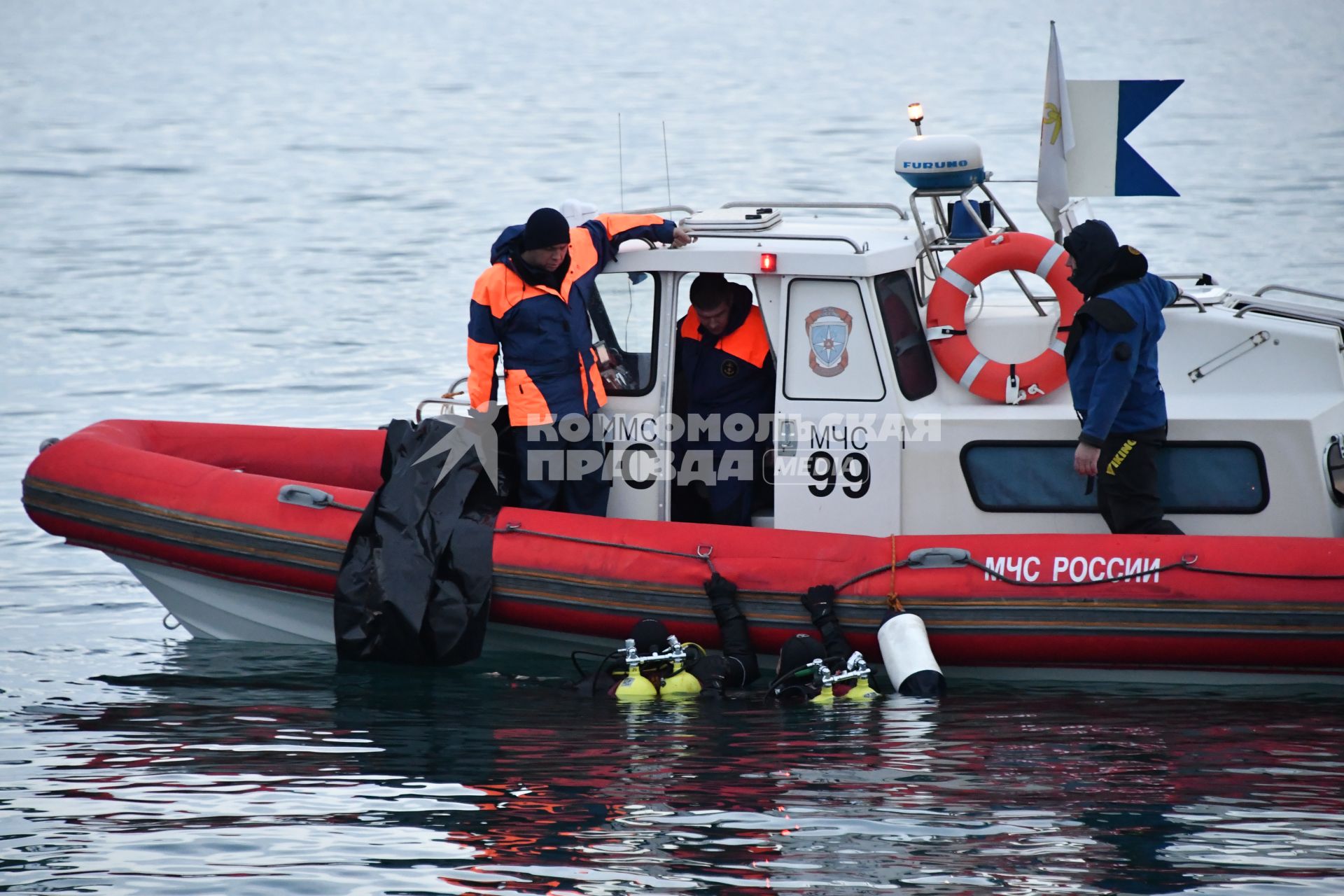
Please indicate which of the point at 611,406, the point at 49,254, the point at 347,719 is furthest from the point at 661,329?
the point at 49,254

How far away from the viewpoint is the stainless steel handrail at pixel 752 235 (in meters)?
6.54

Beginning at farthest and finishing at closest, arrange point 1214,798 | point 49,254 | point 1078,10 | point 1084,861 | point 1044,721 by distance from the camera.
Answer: point 1078,10 → point 49,254 → point 1044,721 → point 1214,798 → point 1084,861

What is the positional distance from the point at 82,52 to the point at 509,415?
34822 millimetres

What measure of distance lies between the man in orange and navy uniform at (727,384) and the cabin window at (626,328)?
14cm

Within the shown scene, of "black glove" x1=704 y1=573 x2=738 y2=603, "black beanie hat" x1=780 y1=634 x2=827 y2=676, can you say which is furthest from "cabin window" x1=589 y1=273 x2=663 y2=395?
"black beanie hat" x1=780 y1=634 x2=827 y2=676

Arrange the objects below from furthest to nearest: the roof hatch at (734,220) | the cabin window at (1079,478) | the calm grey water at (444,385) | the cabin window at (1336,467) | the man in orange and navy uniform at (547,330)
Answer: the roof hatch at (734,220), the man in orange and navy uniform at (547,330), the cabin window at (1079,478), the cabin window at (1336,467), the calm grey water at (444,385)

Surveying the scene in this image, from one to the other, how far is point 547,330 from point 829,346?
1.14 meters

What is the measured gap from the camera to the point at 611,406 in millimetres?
6691

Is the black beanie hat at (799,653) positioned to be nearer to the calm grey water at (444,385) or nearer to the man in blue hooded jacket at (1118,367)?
the calm grey water at (444,385)

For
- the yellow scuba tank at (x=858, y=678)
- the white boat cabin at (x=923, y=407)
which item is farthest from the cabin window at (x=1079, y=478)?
the yellow scuba tank at (x=858, y=678)

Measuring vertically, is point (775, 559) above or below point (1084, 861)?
above

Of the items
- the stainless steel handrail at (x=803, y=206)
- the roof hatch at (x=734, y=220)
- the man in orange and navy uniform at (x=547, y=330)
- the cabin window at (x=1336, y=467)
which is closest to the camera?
the cabin window at (x=1336, y=467)

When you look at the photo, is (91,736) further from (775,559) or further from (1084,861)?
(1084,861)

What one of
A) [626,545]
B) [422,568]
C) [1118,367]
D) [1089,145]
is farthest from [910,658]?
[1089,145]
